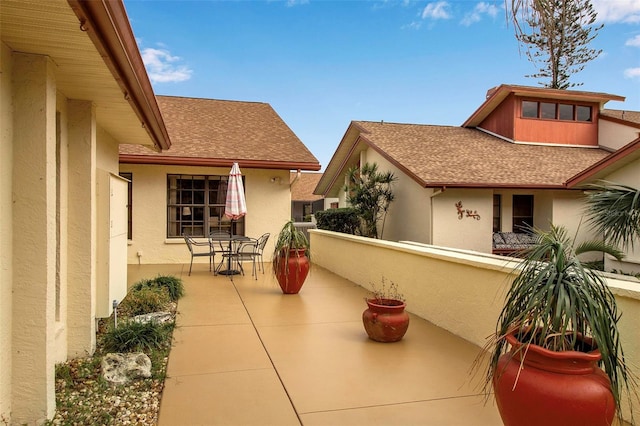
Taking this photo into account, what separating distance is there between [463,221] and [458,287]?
7.59 meters

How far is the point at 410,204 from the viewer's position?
45.8ft

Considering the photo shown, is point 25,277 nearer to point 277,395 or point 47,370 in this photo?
point 47,370

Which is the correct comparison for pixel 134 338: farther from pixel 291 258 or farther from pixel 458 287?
pixel 458 287

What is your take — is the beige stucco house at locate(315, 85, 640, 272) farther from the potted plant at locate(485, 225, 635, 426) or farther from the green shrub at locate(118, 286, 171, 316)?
the potted plant at locate(485, 225, 635, 426)

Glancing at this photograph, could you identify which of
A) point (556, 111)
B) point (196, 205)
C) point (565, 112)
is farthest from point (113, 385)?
point (565, 112)

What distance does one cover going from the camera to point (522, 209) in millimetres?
14781

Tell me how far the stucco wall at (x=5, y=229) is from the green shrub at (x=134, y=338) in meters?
1.77

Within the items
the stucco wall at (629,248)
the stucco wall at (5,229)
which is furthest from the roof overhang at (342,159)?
the stucco wall at (5,229)

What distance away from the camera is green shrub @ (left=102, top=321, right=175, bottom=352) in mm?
4922

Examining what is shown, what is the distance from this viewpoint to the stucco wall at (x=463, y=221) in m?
12.8

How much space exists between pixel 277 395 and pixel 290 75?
2279cm

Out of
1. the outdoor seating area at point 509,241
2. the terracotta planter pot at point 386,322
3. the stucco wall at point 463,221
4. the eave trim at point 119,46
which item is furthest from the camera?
the outdoor seating area at point 509,241

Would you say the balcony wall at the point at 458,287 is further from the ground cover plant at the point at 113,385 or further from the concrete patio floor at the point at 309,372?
the ground cover plant at the point at 113,385

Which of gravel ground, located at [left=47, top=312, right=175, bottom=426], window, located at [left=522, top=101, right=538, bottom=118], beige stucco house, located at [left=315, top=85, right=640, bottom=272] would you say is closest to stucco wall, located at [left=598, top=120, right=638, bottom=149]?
beige stucco house, located at [left=315, top=85, right=640, bottom=272]
